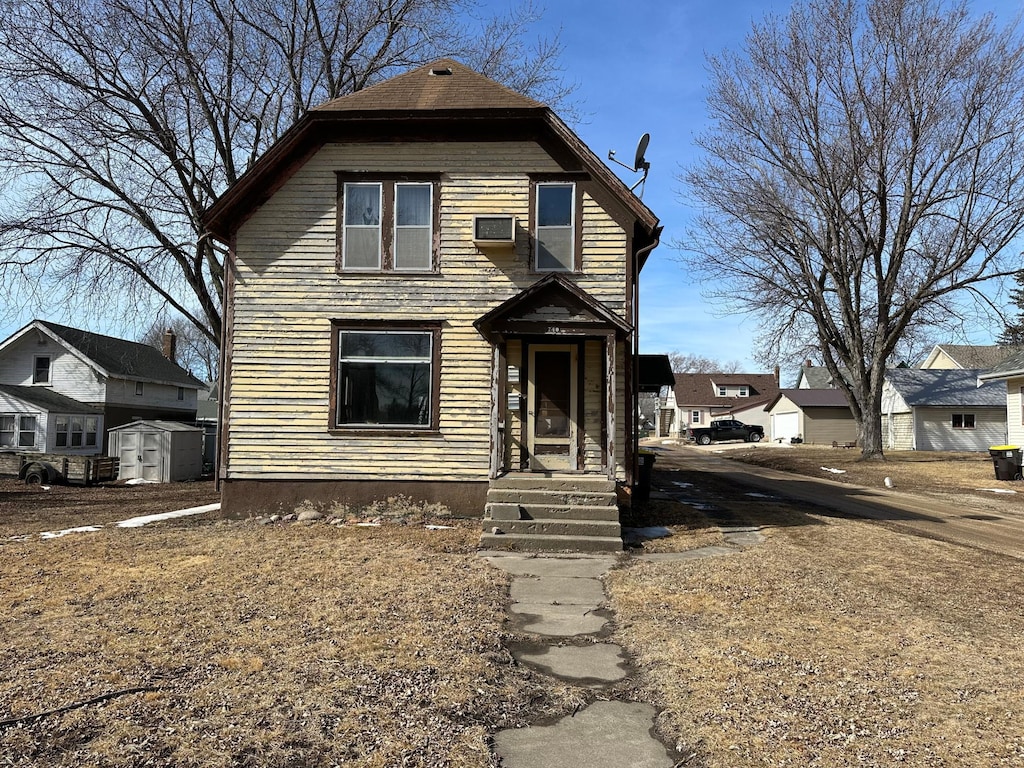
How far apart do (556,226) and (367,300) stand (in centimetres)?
349

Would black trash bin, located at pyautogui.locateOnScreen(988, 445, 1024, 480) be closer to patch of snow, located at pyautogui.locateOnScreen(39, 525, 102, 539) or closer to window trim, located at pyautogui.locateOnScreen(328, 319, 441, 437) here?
window trim, located at pyautogui.locateOnScreen(328, 319, 441, 437)

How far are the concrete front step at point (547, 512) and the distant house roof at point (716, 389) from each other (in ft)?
205

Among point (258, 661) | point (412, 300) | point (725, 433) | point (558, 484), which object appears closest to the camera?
point (258, 661)

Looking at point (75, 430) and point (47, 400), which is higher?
point (47, 400)

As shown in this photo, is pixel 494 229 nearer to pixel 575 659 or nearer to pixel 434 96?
pixel 434 96

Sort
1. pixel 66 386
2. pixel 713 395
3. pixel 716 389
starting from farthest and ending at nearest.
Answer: pixel 716 389, pixel 713 395, pixel 66 386

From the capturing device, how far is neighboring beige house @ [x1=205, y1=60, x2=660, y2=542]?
11633 mm

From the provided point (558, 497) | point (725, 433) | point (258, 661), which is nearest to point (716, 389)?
point (725, 433)

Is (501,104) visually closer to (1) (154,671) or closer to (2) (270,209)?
(2) (270,209)

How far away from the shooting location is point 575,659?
5.30 meters

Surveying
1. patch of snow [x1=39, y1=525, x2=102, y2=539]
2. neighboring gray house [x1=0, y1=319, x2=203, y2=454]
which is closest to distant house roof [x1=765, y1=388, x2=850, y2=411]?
neighboring gray house [x1=0, y1=319, x2=203, y2=454]

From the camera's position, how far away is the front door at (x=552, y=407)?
11750mm

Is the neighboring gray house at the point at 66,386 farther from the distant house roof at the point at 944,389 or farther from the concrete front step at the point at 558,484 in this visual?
the distant house roof at the point at 944,389

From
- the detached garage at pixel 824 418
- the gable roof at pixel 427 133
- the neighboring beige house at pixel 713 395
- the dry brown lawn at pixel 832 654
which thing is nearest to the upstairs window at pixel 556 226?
the gable roof at pixel 427 133
